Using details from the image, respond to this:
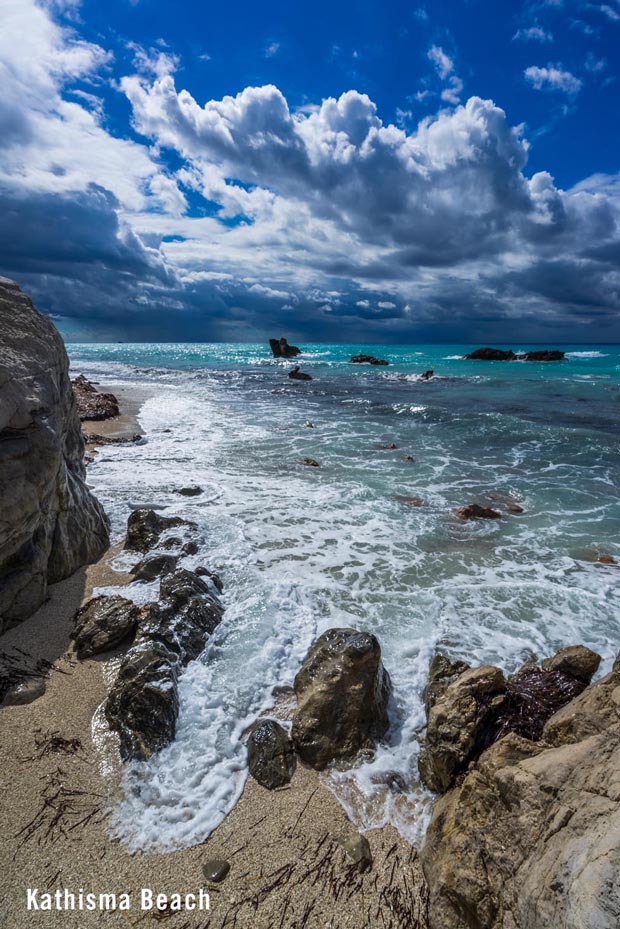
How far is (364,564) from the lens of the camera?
705 cm

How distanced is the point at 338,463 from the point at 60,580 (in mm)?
8640

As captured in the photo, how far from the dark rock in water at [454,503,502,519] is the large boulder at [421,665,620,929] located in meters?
6.38

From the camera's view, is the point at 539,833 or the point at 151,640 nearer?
the point at 539,833

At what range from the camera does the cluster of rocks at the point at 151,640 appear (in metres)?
3.73

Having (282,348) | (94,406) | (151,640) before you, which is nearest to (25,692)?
(151,640)

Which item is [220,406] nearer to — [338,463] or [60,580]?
[338,463]

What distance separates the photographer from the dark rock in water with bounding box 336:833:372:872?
2.89m

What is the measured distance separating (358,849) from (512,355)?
260 ft

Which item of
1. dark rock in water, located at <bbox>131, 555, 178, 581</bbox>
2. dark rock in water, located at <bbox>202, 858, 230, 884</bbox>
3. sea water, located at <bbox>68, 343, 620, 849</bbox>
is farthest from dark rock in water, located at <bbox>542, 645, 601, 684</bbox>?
dark rock in water, located at <bbox>131, 555, 178, 581</bbox>

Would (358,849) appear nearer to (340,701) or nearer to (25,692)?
(340,701)

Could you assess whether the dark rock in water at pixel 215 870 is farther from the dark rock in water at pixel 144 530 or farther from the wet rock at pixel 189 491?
the wet rock at pixel 189 491

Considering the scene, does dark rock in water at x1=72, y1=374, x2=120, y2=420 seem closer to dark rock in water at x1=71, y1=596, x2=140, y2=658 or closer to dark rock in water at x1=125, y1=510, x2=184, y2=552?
dark rock in water at x1=125, y1=510, x2=184, y2=552

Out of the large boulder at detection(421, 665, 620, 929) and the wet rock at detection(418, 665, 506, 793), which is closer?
the large boulder at detection(421, 665, 620, 929)

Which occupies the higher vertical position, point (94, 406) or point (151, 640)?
point (94, 406)
